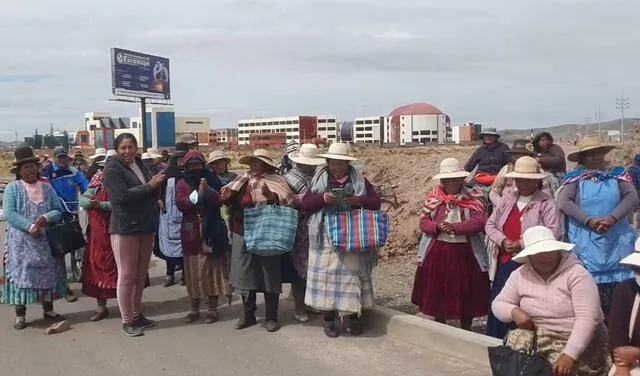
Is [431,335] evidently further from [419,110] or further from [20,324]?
[419,110]

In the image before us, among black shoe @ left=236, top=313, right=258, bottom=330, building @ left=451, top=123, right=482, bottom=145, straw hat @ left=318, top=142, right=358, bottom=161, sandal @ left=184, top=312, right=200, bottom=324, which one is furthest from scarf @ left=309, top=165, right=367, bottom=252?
building @ left=451, top=123, right=482, bottom=145

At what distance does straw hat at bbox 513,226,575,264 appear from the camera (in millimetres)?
4016

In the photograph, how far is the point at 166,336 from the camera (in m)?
6.25

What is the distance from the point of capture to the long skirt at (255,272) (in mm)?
6234

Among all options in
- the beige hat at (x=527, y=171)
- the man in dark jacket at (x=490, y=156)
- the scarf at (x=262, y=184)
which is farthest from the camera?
the man in dark jacket at (x=490, y=156)

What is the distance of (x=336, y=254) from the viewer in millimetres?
5902

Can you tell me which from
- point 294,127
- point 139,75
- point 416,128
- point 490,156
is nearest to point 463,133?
point 416,128

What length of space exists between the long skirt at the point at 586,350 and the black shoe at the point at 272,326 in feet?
9.17

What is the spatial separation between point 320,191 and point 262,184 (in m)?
0.67

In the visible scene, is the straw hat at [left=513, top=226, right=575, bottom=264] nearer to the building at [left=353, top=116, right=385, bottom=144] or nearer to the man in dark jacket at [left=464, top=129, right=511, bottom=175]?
the man in dark jacket at [left=464, top=129, right=511, bottom=175]

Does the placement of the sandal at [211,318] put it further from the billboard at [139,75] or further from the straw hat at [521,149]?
the billboard at [139,75]

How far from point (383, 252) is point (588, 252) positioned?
5.07 metres

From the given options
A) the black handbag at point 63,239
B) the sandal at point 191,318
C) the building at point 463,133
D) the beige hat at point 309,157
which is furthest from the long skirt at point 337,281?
the building at point 463,133

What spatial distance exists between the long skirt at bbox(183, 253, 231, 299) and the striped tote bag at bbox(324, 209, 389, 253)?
150 centimetres
